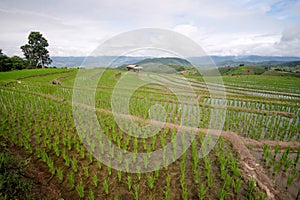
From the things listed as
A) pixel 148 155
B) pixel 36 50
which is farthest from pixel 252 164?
pixel 36 50

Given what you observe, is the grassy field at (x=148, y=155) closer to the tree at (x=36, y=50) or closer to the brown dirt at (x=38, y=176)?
the brown dirt at (x=38, y=176)

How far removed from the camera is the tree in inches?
1348

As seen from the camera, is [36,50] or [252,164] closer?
[252,164]

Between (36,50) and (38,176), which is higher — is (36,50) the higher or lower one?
the higher one

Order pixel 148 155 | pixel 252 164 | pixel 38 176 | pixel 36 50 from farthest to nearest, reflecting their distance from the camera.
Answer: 1. pixel 36 50
2. pixel 148 155
3. pixel 252 164
4. pixel 38 176

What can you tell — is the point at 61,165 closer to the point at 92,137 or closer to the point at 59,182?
the point at 59,182

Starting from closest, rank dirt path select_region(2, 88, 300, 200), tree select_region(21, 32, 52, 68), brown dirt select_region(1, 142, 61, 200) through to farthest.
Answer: brown dirt select_region(1, 142, 61, 200) → dirt path select_region(2, 88, 300, 200) → tree select_region(21, 32, 52, 68)

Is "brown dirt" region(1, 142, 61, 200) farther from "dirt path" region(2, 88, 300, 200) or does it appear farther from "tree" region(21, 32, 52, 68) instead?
"tree" region(21, 32, 52, 68)

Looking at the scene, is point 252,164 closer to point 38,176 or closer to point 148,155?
point 148,155

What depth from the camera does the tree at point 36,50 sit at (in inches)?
1348

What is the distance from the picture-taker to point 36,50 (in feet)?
116

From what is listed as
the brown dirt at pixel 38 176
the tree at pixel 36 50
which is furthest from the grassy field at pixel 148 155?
the tree at pixel 36 50

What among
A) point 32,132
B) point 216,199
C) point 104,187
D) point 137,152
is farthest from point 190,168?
point 32,132

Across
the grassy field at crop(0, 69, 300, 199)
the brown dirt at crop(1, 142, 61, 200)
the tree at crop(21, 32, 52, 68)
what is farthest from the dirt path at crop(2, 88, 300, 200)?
the tree at crop(21, 32, 52, 68)
